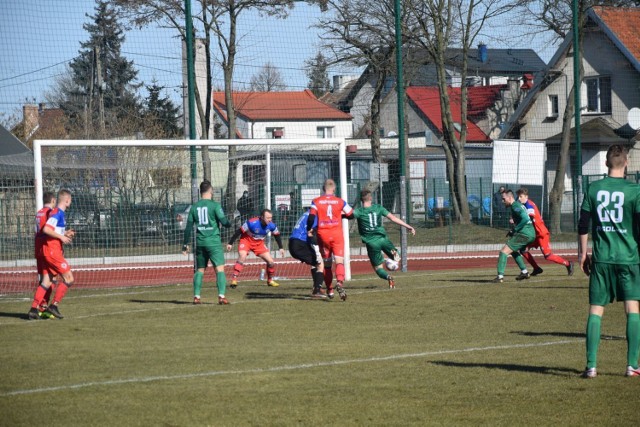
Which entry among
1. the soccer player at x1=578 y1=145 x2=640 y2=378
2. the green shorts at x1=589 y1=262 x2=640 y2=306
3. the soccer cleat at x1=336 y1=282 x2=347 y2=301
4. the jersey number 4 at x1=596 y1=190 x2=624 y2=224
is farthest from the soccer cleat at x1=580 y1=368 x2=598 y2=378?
the soccer cleat at x1=336 y1=282 x2=347 y2=301

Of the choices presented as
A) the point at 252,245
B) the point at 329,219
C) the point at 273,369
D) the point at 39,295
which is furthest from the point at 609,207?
the point at 252,245

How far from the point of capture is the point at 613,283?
27.5 ft

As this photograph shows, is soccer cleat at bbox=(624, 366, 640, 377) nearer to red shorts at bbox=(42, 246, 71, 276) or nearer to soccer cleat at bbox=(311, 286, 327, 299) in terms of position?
soccer cleat at bbox=(311, 286, 327, 299)

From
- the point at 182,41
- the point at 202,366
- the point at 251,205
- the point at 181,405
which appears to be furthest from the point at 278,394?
the point at 182,41

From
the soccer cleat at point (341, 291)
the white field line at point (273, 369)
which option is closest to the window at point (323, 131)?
the soccer cleat at point (341, 291)

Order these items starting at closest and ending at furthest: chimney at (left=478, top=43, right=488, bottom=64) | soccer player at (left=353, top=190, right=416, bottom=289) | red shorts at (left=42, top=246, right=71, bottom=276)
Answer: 1. red shorts at (left=42, top=246, right=71, bottom=276)
2. soccer player at (left=353, top=190, right=416, bottom=289)
3. chimney at (left=478, top=43, right=488, bottom=64)

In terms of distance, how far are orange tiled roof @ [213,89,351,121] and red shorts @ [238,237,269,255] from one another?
45.1 feet

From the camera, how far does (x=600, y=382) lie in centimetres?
820

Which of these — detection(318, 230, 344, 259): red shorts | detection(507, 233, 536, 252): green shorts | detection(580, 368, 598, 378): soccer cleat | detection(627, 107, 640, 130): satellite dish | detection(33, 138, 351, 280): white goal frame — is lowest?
detection(580, 368, 598, 378): soccer cleat

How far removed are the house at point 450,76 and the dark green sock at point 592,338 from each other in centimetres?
2796

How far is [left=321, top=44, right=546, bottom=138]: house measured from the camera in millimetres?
38625

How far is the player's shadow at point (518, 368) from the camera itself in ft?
28.7

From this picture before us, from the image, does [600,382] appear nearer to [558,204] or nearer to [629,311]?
[629,311]

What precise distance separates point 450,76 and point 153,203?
1962 cm
